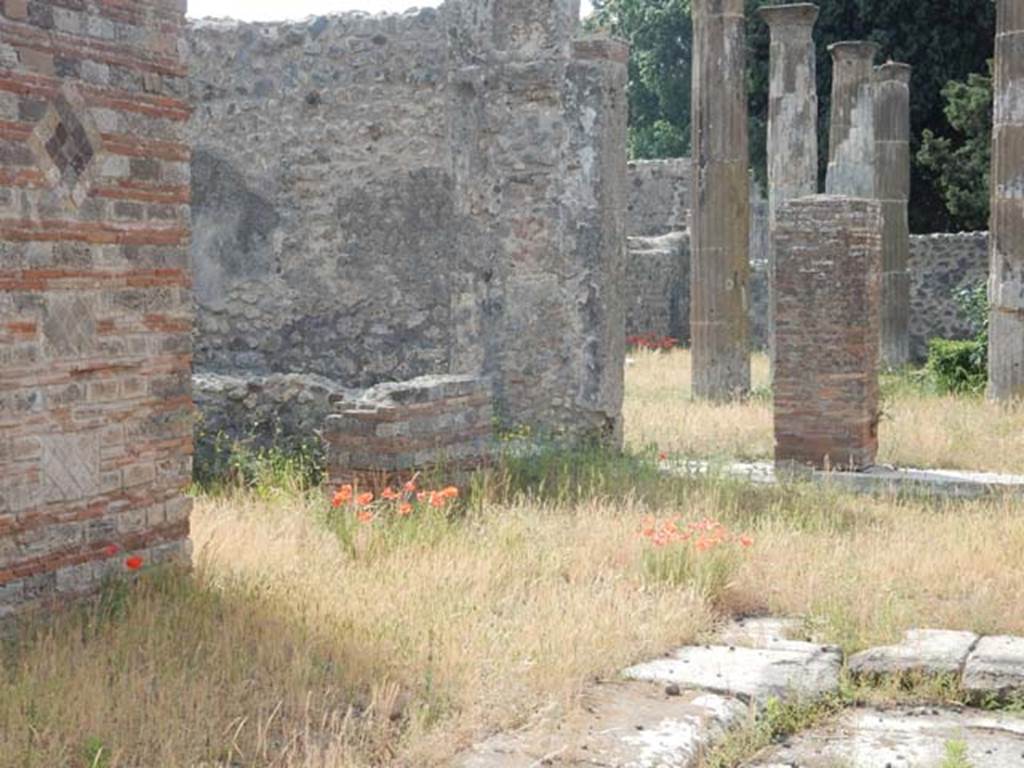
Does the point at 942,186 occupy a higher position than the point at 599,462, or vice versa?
the point at 942,186

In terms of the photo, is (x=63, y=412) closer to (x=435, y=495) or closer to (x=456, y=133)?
(x=435, y=495)

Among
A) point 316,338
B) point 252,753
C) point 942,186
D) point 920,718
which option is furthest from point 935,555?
point 942,186

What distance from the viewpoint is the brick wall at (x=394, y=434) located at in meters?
7.87

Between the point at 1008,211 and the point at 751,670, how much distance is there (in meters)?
9.59

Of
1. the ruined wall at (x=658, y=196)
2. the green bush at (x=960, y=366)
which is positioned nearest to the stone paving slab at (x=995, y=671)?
the green bush at (x=960, y=366)

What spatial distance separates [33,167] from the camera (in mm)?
5133

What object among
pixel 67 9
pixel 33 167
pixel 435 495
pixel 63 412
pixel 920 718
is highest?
pixel 67 9

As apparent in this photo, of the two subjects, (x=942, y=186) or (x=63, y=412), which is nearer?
(x=63, y=412)

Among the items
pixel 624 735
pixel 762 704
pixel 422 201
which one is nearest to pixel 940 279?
pixel 422 201

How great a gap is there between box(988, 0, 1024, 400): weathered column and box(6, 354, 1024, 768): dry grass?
552 centimetres

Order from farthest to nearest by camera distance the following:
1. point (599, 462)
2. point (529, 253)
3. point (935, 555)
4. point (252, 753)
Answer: point (529, 253) < point (599, 462) < point (935, 555) < point (252, 753)

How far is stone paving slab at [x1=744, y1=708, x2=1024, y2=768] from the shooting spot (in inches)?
177

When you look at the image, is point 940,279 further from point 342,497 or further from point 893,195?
point 342,497

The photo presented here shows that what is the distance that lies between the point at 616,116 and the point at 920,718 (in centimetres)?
604
